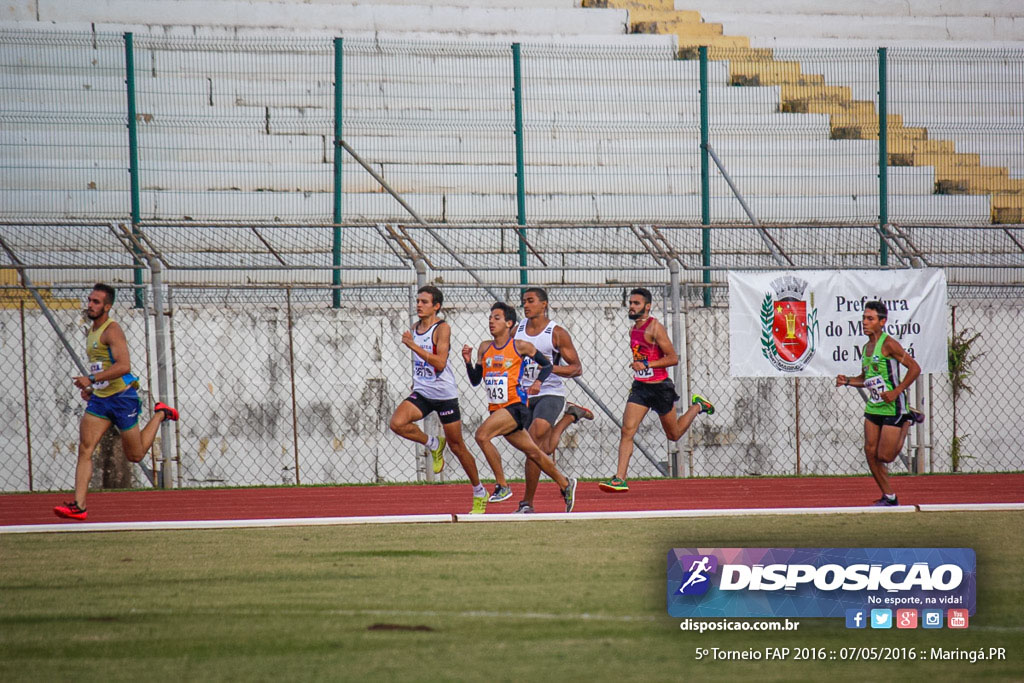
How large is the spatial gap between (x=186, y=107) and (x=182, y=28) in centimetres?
216

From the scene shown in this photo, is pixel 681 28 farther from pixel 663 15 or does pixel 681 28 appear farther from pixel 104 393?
pixel 104 393

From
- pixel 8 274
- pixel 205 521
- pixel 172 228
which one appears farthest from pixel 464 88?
pixel 205 521

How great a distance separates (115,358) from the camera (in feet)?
36.1

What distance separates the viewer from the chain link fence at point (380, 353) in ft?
50.0

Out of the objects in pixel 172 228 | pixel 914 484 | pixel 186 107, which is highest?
pixel 186 107

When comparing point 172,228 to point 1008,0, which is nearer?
point 172,228

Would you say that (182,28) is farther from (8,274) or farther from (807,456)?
(807,456)

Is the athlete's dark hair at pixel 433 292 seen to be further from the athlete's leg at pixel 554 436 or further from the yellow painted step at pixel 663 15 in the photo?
the yellow painted step at pixel 663 15

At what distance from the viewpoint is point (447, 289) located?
1734cm

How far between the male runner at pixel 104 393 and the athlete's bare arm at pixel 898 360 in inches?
256

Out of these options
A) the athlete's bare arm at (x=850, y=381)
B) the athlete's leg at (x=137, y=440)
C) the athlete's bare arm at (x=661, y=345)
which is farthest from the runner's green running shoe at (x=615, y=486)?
the athlete's leg at (x=137, y=440)

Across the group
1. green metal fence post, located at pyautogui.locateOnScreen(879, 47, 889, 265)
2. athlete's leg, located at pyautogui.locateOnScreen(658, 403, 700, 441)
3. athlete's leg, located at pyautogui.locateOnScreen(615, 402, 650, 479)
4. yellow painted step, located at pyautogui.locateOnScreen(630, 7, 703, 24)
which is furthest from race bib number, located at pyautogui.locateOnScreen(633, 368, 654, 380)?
yellow painted step, located at pyautogui.locateOnScreen(630, 7, 703, 24)

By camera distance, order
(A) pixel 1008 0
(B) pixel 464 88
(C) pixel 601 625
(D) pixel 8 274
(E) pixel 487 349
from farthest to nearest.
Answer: (A) pixel 1008 0
(B) pixel 464 88
(D) pixel 8 274
(E) pixel 487 349
(C) pixel 601 625

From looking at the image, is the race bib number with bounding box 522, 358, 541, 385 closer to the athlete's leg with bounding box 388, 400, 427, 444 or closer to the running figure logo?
the athlete's leg with bounding box 388, 400, 427, 444
